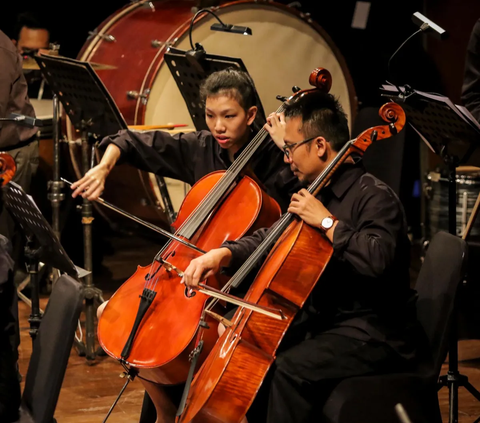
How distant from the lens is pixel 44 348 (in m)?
2.04

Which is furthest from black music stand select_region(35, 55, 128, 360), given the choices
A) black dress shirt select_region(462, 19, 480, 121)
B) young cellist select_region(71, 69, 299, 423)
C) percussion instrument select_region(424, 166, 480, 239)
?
percussion instrument select_region(424, 166, 480, 239)

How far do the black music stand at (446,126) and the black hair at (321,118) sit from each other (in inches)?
11.3

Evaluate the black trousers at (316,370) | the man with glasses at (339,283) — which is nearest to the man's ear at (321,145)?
the man with glasses at (339,283)

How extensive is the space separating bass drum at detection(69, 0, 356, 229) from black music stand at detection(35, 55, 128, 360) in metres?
0.69

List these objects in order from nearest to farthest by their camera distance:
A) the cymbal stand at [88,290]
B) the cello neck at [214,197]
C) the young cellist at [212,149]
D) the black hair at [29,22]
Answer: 1. the cello neck at [214,197]
2. the young cellist at [212,149]
3. the cymbal stand at [88,290]
4. the black hair at [29,22]

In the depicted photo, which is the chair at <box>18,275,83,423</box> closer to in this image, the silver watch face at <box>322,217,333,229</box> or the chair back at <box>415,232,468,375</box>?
the silver watch face at <box>322,217,333,229</box>

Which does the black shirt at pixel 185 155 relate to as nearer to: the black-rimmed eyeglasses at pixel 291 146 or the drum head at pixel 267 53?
the black-rimmed eyeglasses at pixel 291 146

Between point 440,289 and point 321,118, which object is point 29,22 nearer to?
point 321,118

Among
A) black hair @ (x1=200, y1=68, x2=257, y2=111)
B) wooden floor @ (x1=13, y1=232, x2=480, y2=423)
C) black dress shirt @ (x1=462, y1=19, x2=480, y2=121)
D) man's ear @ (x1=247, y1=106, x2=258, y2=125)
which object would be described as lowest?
wooden floor @ (x1=13, y1=232, x2=480, y2=423)

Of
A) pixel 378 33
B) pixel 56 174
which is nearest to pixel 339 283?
pixel 56 174

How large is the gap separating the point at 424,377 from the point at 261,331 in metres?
0.47

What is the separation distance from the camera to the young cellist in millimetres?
2814

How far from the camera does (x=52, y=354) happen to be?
78.1 inches

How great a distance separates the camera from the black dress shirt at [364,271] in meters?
2.06
